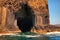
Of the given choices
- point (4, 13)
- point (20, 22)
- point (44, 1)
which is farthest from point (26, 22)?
point (44, 1)

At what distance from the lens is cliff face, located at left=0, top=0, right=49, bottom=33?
31484 millimetres

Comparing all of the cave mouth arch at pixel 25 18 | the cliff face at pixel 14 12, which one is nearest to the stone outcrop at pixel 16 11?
the cliff face at pixel 14 12

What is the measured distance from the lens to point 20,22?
1240 inches

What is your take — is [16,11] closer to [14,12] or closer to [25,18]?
[14,12]

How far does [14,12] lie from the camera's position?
32219 mm

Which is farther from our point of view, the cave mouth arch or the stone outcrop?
Answer: the stone outcrop

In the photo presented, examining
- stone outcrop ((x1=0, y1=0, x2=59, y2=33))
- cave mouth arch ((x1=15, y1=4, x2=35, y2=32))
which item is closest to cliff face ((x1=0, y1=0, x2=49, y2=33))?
stone outcrop ((x1=0, y1=0, x2=59, y2=33))

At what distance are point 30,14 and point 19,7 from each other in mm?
2368

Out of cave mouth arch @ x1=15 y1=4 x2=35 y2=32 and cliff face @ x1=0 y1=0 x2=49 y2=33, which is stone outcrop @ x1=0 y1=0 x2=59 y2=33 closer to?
cliff face @ x1=0 y1=0 x2=49 y2=33

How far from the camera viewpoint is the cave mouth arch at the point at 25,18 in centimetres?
3102

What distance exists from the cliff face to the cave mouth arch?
732mm

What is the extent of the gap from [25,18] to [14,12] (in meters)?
2.46

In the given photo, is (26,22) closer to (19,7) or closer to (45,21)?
(19,7)

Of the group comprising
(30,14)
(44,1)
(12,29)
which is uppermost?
(44,1)
